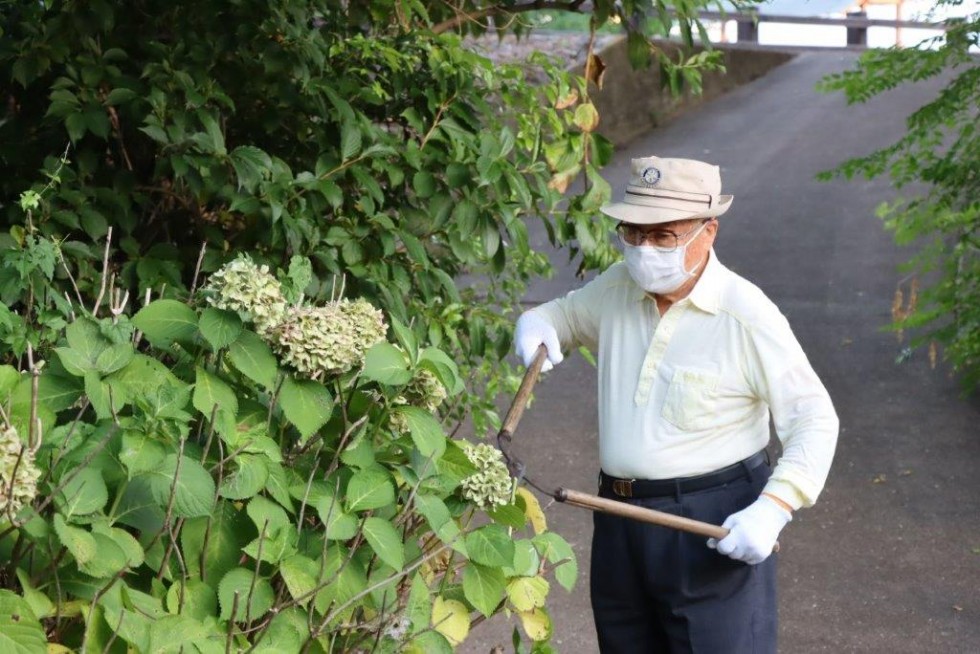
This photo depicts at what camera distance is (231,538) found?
2.24 m

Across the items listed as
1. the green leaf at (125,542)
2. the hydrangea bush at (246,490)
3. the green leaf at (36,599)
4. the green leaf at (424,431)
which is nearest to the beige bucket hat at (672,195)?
the hydrangea bush at (246,490)

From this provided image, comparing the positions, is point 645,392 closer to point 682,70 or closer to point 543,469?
point 682,70

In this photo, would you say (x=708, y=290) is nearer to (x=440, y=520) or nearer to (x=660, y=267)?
(x=660, y=267)

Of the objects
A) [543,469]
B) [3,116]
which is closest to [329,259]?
[3,116]

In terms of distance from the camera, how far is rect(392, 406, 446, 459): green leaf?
2.26 meters

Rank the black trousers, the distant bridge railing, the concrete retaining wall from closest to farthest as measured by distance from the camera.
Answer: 1. the black trousers
2. the concrete retaining wall
3. the distant bridge railing

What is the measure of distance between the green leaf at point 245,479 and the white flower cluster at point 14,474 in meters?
0.36

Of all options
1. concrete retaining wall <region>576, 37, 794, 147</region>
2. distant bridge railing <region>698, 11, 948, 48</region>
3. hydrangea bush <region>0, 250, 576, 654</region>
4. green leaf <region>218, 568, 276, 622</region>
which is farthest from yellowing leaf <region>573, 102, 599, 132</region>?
distant bridge railing <region>698, 11, 948, 48</region>

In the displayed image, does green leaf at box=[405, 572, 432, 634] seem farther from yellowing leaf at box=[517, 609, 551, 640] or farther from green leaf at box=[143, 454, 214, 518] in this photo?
green leaf at box=[143, 454, 214, 518]

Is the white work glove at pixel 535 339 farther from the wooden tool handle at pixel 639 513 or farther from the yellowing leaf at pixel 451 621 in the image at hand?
the yellowing leaf at pixel 451 621

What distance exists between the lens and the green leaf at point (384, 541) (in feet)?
7.16

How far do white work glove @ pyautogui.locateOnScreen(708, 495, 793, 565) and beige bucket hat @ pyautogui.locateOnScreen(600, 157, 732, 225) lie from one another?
0.69 meters

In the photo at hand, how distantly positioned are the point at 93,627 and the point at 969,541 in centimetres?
500

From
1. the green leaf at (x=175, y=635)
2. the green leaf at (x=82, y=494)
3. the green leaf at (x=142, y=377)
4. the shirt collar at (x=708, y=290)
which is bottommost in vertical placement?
the shirt collar at (x=708, y=290)
